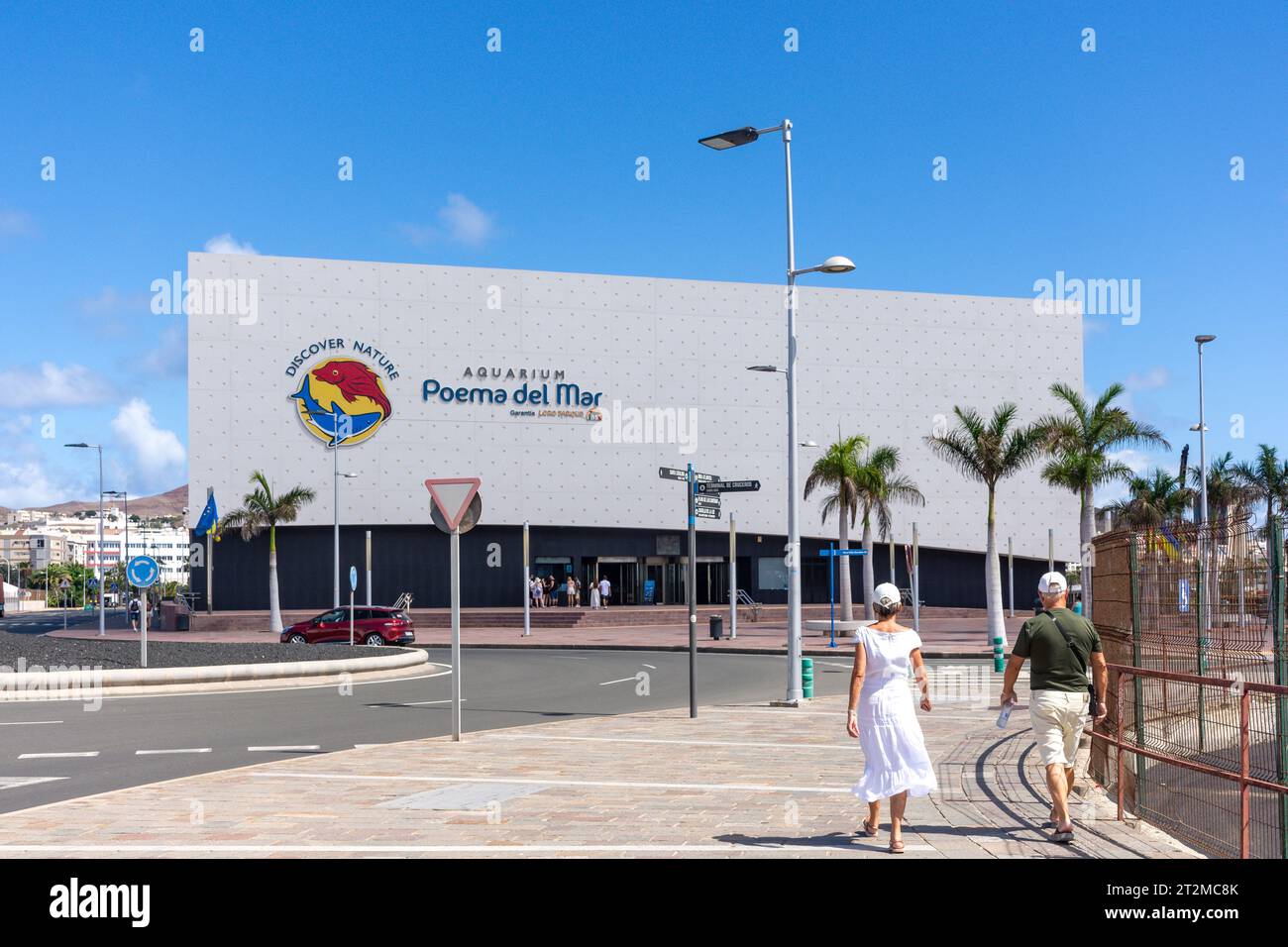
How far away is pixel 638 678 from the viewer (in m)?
23.8

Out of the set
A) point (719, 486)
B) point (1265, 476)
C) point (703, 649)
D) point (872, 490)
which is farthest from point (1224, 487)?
point (719, 486)

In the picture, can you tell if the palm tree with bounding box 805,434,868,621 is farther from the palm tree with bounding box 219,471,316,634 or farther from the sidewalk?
the sidewalk

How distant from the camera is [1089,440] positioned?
37.2 m

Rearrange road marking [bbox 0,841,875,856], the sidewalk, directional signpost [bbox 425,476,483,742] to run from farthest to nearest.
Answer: directional signpost [bbox 425,476,483,742] → the sidewalk → road marking [bbox 0,841,875,856]

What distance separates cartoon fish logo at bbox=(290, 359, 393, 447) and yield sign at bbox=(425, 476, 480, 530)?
4471 cm

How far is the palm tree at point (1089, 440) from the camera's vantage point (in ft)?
122

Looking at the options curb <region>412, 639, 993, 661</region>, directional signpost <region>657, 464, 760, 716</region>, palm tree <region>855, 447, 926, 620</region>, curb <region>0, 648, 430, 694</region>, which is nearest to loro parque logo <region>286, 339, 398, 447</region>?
→ curb <region>412, 639, 993, 661</region>

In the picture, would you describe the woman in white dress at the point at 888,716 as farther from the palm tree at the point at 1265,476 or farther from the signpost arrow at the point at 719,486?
the palm tree at the point at 1265,476

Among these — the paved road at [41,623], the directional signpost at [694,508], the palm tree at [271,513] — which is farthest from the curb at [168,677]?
the paved road at [41,623]

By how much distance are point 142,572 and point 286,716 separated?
668 centimetres

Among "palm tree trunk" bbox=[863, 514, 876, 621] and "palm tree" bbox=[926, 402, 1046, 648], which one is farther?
"palm tree trunk" bbox=[863, 514, 876, 621]

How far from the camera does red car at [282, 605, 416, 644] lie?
1426 inches
